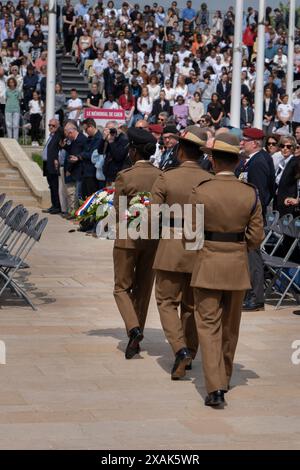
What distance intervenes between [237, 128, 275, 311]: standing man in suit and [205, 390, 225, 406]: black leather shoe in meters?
4.38

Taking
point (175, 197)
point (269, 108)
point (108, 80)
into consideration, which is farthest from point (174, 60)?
point (175, 197)

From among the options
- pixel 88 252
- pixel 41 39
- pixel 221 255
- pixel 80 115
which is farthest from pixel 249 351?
pixel 41 39

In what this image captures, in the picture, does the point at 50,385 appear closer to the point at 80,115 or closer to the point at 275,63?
the point at 80,115

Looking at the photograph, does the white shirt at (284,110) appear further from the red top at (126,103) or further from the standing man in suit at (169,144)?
the standing man in suit at (169,144)

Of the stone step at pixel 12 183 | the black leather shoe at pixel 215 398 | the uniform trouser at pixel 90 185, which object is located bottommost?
the stone step at pixel 12 183

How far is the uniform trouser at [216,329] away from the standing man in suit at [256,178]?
4044 mm

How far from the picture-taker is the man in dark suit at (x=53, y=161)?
22438mm

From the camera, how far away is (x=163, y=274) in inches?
367

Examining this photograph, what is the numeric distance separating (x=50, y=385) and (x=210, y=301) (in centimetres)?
147

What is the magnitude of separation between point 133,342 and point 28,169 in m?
16.0

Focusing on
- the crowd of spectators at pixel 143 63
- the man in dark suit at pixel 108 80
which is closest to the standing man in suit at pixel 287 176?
the crowd of spectators at pixel 143 63

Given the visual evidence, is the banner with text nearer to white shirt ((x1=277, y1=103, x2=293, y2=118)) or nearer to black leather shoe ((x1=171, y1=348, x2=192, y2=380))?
white shirt ((x1=277, y1=103, x2=293, y2=118))

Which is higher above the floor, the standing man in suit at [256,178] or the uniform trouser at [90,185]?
the standing man in suit at [256,178]

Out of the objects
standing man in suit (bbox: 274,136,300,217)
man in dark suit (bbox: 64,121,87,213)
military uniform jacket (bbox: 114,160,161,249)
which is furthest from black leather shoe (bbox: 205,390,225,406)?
man in dark suit (bbox: 64,121,87,213)
